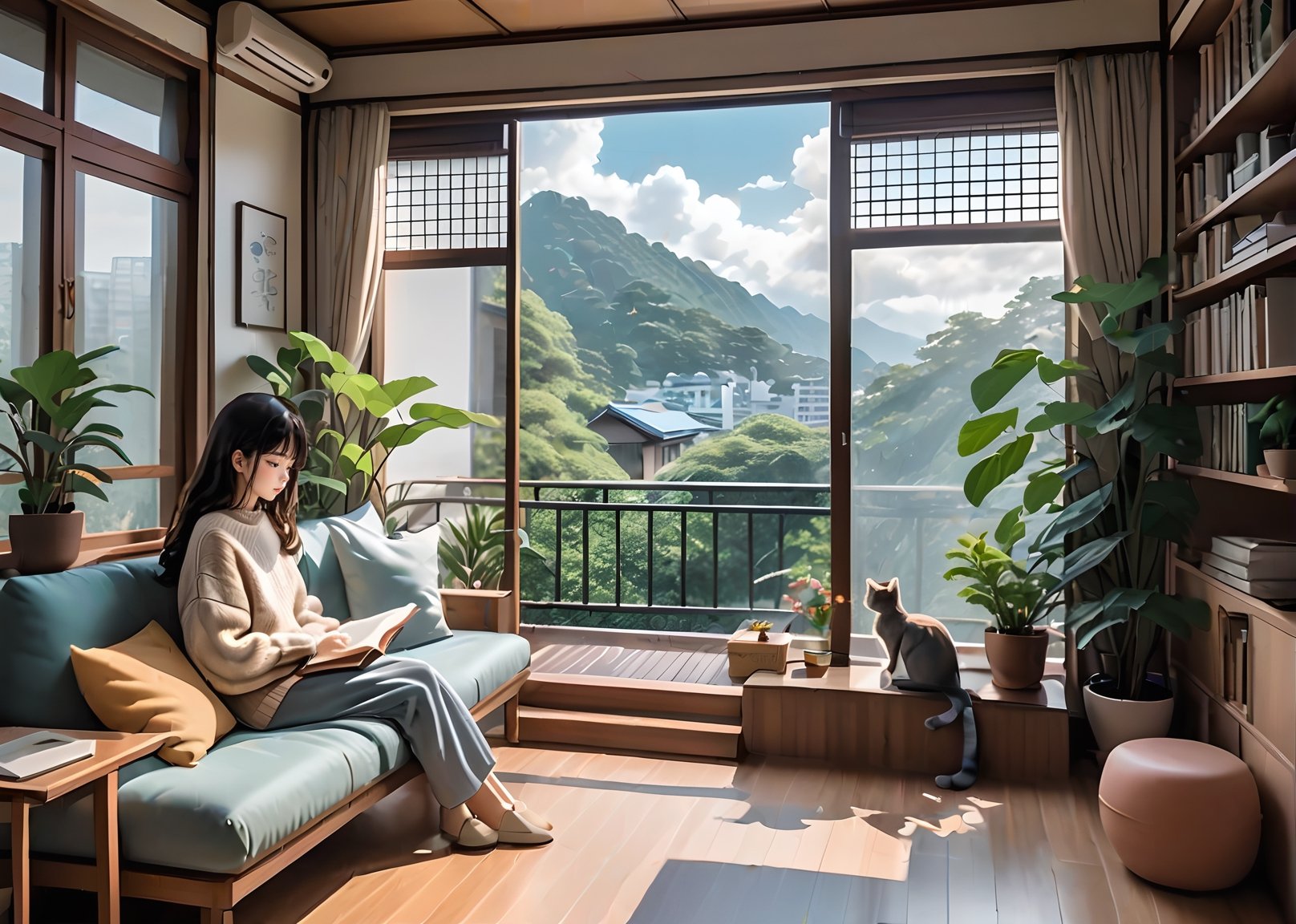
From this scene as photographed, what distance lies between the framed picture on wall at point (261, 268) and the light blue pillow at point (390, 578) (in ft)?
3.73

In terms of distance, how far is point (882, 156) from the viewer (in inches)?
153

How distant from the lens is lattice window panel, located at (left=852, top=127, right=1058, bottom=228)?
3.76m

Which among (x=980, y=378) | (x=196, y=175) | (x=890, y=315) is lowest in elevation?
(x=980, y=378)

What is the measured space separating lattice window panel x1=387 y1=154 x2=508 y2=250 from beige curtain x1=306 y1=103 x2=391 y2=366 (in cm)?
16

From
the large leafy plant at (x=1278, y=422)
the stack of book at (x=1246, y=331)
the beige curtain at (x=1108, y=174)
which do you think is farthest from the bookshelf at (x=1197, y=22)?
the large leafy plant at (x=1278, y=422)

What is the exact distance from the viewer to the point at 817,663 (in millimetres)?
3801

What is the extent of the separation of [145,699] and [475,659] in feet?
3.99

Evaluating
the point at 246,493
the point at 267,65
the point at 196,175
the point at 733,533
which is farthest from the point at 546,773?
the point at 733,533

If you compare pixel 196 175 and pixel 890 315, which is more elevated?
pixel 196 175

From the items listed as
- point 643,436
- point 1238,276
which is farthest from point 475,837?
point 643,436

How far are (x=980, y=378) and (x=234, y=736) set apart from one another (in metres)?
2.57

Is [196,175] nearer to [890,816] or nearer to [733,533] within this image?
[890,816]

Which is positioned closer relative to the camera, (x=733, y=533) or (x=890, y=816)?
(x=890, y=816)

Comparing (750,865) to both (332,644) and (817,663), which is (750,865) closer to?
(817,663)
